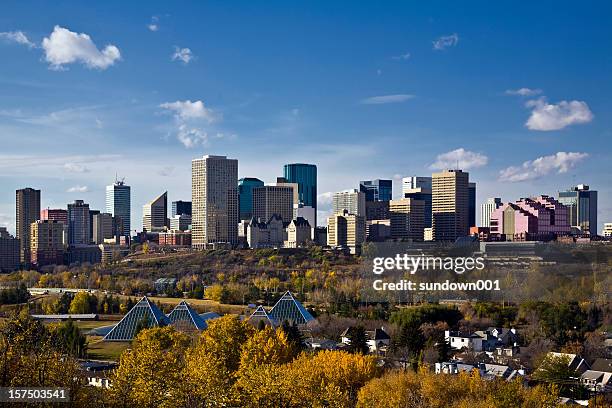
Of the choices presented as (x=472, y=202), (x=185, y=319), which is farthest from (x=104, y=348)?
(x=472, y=202)

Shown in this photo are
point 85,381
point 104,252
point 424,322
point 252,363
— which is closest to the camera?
point 85,381

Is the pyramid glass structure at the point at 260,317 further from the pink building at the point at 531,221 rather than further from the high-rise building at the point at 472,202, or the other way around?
the high-rise building at the point at 472,202

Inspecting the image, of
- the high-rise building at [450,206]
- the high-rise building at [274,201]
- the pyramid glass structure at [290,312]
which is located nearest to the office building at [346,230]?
the high-rise building at [450,206]

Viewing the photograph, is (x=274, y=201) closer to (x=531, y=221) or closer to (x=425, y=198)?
(x=425, y=198)

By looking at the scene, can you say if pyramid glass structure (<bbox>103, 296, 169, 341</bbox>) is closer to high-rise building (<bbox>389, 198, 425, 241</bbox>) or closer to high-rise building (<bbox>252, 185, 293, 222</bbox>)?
high-rise building (<bbox>389, 198, 425, 241</bbox>)

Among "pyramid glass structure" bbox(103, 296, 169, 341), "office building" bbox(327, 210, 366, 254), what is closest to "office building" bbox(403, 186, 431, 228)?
"office building" bbox(327, 210, 366, 254)

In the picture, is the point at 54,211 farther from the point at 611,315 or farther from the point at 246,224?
the point at 611,315

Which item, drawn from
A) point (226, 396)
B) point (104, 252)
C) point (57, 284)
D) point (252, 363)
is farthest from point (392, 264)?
point (104, 252)
